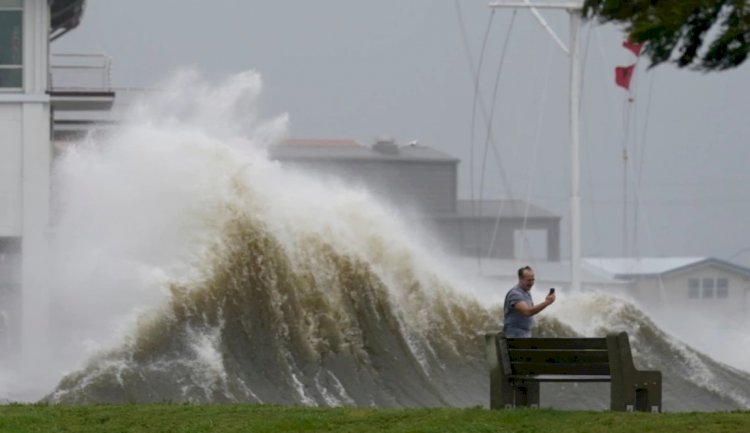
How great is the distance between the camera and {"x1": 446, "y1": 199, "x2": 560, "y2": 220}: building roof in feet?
292

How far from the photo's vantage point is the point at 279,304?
32188mm

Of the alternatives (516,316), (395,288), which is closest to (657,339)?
(395,288)

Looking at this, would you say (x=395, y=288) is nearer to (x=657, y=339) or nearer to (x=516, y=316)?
(x=657, y=339)

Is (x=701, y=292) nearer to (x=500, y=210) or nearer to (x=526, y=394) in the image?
(x=500, y=210)

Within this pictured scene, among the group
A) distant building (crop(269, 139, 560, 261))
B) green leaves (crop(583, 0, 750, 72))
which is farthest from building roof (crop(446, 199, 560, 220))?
green leaves (crop(583, 0, 750, 72))

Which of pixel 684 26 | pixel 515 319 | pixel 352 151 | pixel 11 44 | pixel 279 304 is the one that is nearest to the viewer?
pixel 684 26

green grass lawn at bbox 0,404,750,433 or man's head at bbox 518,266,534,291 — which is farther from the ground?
man's head at bbox 518,266,534,291

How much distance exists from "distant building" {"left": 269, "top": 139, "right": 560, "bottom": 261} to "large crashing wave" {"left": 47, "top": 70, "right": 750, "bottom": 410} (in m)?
39.8

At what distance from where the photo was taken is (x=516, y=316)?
20984 mm

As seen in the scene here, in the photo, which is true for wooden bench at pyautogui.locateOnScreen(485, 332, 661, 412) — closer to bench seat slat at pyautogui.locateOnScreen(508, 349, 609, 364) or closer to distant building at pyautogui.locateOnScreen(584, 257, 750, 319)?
bench seat slat at pyautogui.locateOnScreen(508, 349, 609, 364)

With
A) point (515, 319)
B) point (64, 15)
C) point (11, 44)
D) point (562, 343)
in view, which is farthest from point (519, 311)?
point (64, 15)

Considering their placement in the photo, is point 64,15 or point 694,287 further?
point 694,287

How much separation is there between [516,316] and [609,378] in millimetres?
2857

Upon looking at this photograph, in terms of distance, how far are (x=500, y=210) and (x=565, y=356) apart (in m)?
67.7
